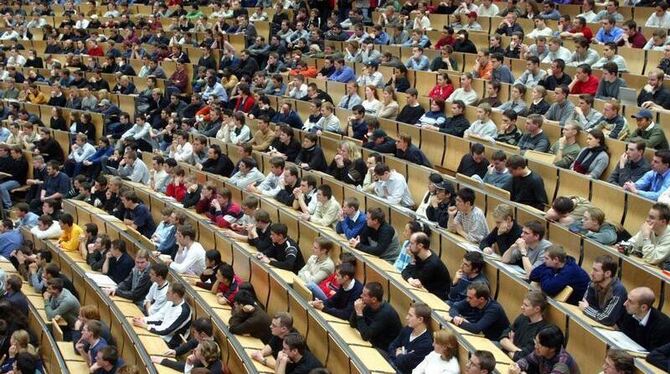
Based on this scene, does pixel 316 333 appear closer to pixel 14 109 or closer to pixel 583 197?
pixel 583 197

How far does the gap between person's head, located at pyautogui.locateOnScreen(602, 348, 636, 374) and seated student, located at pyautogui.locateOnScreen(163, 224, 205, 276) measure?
3563mm

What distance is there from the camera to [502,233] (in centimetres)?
596

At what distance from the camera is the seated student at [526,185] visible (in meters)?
6.74

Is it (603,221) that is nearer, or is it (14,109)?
(603,221)

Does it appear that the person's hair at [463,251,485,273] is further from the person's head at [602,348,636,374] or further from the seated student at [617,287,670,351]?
the person's head at [602,348,636,374]

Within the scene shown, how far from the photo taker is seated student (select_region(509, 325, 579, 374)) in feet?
14.4

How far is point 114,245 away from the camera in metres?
7.25

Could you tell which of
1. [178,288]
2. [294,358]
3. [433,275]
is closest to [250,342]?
[294,358]

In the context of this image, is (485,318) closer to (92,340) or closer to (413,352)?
(413,352)

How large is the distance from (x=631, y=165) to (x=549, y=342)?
2.58 meters

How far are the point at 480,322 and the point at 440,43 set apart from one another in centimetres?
647

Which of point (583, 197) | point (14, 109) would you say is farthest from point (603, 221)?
point (14, 109)

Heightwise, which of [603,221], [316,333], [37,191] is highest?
[603,221]

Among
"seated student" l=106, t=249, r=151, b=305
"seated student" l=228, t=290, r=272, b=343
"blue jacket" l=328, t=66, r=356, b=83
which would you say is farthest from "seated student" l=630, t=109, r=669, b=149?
"blue jacket" l=328, t=66, r=356, b=83
